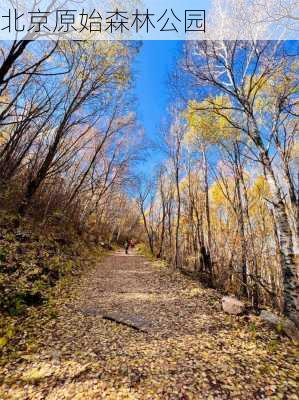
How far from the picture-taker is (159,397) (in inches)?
113

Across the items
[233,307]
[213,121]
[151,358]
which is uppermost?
[213,121]

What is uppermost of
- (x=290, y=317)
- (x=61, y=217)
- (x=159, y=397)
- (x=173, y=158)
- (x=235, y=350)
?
(x=173, y=158)

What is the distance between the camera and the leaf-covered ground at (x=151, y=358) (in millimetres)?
2975

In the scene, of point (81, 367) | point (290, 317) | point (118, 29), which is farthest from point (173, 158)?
point (81, 367)

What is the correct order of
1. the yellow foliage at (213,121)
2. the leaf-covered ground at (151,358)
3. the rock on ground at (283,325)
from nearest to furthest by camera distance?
the leaf-covered ground at (151,358) < the rock on ground at (283,325) < the yellow foliage at (213,121)

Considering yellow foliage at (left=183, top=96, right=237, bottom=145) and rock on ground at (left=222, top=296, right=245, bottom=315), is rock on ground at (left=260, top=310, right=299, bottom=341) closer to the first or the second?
rock on ground at (left=222, top=296, right=245, bottom=315)

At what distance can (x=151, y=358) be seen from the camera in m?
3.69

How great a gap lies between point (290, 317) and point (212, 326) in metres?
1.55

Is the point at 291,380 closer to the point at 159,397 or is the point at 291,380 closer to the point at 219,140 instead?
the point at 159,397

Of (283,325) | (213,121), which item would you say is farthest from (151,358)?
(213,121)

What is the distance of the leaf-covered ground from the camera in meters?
2.97

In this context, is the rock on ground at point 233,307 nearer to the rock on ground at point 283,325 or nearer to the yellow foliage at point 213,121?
the rock on ground at point 283,325

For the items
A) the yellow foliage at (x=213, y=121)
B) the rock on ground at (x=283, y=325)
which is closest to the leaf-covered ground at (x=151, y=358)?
the rock on ground at (x=283, y=325)

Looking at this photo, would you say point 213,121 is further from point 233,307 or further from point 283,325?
point 283,325
